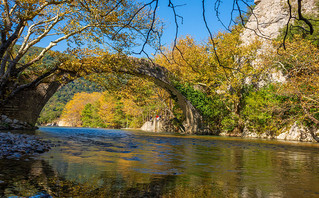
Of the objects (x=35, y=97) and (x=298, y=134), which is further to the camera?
(x=298, y=134)

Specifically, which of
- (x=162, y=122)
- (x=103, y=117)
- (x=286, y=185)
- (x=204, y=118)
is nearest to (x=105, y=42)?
(x=286, y=185)

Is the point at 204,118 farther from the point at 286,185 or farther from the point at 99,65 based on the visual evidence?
the point at 286,185

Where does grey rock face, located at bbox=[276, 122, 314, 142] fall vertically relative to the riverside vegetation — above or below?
below

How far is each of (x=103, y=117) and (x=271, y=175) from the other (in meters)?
48.7

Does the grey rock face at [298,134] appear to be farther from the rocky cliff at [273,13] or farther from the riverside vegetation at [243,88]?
the rocky cliff at [273,13]

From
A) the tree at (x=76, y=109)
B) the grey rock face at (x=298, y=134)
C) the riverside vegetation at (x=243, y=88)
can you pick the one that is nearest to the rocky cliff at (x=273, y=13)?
the riverside vegetation at (x=243, y=88)

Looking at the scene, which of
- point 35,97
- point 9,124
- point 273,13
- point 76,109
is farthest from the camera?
point 76,109

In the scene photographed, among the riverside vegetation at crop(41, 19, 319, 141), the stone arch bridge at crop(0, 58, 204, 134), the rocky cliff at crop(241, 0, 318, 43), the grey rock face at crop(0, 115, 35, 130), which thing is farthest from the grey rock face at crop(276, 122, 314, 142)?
the grey rock face at crop(0, 115, 35, 130)

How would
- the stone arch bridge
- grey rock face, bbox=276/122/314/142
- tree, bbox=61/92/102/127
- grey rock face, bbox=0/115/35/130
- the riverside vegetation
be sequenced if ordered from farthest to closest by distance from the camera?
tree, bbox=61/92/102/127, grey rock face, bbox=276/122/314/142, the riverside vegetation, the stone arch bridge, grey rock face, bbox=0/115/35/130

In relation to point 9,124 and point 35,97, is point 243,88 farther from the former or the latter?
point 9,124

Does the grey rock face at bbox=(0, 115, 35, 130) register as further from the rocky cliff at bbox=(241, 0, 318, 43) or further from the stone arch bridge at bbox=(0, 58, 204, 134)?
the rocky cliff at bbox=(241, 0, 318, 43)

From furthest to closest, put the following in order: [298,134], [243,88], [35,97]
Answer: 1. [243,88]
2. [298,134]
3. [35,97]

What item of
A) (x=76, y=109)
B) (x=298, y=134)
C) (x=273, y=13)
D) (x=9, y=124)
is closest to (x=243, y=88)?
(x=298, y=134)

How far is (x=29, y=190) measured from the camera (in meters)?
2.32
